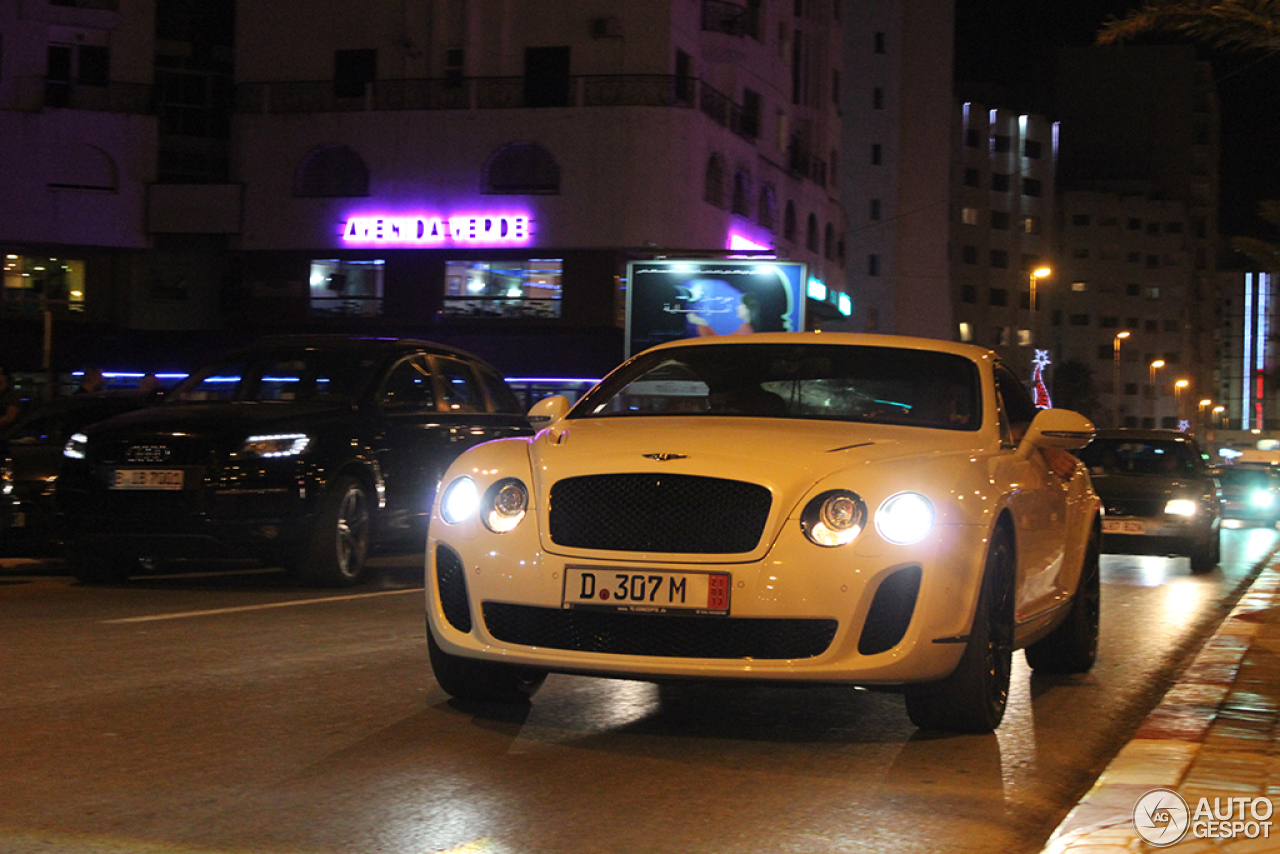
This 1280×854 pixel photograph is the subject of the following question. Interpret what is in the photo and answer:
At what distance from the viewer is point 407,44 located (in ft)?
138

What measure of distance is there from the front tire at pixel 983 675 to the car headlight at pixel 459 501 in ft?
5.61

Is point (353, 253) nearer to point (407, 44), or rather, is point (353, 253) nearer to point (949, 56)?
point (407, 44)

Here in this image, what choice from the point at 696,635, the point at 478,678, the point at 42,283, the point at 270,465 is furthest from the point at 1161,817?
the point at 42,283

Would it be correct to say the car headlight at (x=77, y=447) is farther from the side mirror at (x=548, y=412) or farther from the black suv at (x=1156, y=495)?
the black suv at (x=1156, y=495)

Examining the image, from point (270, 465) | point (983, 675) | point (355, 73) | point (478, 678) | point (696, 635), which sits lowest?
point (478, 678)

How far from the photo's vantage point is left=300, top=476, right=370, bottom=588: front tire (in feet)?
36.2

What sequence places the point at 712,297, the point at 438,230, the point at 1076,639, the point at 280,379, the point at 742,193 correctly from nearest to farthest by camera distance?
the point at 1076,639, the point at 280,379, the point at 712,297, the point at 438,230, the point at 742,193

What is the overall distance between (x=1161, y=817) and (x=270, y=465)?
739 centimetres

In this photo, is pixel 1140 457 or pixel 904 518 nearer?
pixel 904 518

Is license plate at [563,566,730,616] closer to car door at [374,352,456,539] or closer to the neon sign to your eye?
car door at [374,352,456,539]

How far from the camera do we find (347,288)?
41.9m

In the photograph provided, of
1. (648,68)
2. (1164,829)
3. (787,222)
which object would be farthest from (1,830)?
(787,222)

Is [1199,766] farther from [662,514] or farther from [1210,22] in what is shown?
[1210,22]

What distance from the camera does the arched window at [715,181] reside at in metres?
42.9
